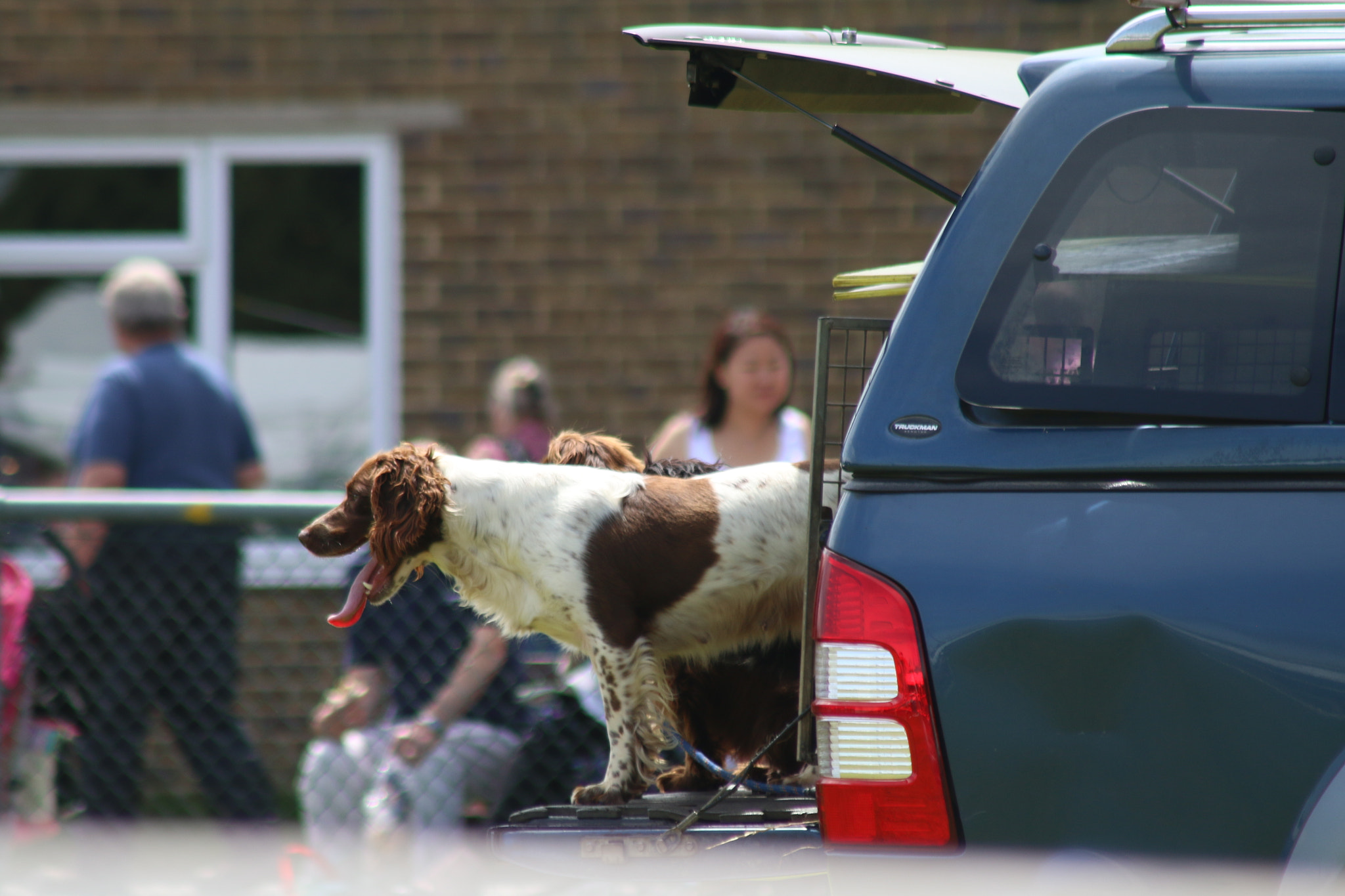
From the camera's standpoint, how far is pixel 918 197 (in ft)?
21.0

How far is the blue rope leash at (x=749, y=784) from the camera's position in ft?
8.89

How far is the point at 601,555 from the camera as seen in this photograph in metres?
2.53

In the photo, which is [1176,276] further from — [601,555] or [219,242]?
[219,242]

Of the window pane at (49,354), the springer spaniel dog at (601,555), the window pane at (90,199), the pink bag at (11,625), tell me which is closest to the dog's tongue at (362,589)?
the springer spaniel dog at (601,555)

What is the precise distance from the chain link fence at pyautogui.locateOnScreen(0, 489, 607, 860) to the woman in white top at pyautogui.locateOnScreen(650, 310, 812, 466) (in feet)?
3.09

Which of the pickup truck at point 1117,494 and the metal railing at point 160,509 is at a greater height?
the pickup truck at point 1117,494

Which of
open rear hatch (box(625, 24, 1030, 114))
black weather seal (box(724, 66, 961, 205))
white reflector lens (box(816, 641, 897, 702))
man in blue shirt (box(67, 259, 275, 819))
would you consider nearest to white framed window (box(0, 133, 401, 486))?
man in blue shirt (box(67, 259, 275, 819))

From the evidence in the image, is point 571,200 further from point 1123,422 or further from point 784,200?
point 1123,422

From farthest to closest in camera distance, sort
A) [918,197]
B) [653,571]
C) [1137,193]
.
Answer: [918,197] < [653,571] < [1137,193]

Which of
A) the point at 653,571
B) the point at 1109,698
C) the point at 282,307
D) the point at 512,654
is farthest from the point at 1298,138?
the point at 282,307

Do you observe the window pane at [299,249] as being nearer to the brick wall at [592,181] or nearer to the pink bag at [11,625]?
the brick wall at [592,181]

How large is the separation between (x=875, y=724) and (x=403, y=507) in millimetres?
1002

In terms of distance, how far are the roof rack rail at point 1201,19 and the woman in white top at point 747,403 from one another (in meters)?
2.33

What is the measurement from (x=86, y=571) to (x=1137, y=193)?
11.7 feet
